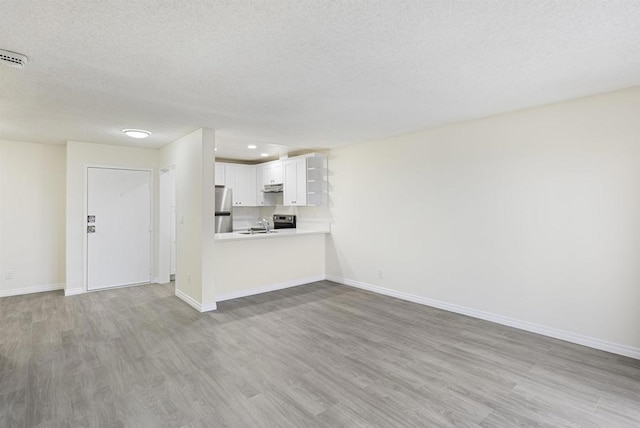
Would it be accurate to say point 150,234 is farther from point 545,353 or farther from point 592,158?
point 592,158

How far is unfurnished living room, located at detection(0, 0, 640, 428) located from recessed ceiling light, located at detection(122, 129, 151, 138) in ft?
0.13

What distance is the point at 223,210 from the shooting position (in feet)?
22.6

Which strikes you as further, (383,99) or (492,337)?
(492,337)

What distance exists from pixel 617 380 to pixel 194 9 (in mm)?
3968

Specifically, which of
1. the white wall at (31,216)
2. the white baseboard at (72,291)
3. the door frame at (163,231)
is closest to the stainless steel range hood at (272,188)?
the door frame at (163,231)

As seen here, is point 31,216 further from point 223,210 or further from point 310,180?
point 310,180

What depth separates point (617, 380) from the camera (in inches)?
101

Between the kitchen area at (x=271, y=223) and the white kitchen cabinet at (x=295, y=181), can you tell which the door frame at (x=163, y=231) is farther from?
the white kitchen cabinet at (x=295, y=181)

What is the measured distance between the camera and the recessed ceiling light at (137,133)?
4.31 metres

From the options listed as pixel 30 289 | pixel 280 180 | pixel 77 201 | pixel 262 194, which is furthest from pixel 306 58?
pixel 30 289

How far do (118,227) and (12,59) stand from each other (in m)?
3.78

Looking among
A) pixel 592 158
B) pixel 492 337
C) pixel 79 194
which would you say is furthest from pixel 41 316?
pixel 592 158

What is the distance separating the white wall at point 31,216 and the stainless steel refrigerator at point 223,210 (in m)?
2.56

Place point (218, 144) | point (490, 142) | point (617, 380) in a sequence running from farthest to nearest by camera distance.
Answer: point (218, 144) < point (490, 142) < point (617, 380)
